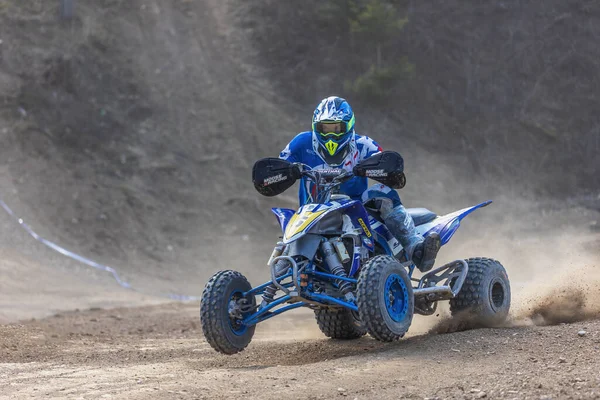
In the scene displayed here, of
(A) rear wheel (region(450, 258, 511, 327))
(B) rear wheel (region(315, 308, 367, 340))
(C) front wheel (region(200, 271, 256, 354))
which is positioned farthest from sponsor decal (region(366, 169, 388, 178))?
(B) rear wheel (region(315, 308, 367, 340))

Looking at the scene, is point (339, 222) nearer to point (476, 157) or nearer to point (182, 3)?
point (476, 157)

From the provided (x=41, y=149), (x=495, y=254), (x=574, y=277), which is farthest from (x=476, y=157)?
(x=574, y=277)

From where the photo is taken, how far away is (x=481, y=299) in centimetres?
832

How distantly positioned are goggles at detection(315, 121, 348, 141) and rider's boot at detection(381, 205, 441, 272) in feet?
2.80

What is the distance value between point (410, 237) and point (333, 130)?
50.7 inches

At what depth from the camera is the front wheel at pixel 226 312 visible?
23.9ft

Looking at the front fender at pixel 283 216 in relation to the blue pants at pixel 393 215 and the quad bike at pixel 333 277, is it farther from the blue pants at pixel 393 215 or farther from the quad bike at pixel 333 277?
the blue pants at pixel 393 215

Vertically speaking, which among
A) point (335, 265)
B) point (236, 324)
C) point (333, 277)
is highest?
point (335, 265)

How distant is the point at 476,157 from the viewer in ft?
84.2

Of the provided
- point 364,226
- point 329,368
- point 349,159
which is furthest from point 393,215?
point 329,368

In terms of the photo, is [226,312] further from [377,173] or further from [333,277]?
[377,173]

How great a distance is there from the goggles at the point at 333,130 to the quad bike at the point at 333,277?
13.6 inches

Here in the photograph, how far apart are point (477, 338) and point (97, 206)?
47.9ft

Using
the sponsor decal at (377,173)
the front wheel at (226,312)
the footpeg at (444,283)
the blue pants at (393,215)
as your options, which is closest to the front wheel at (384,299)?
the footpeg at (444,283)
